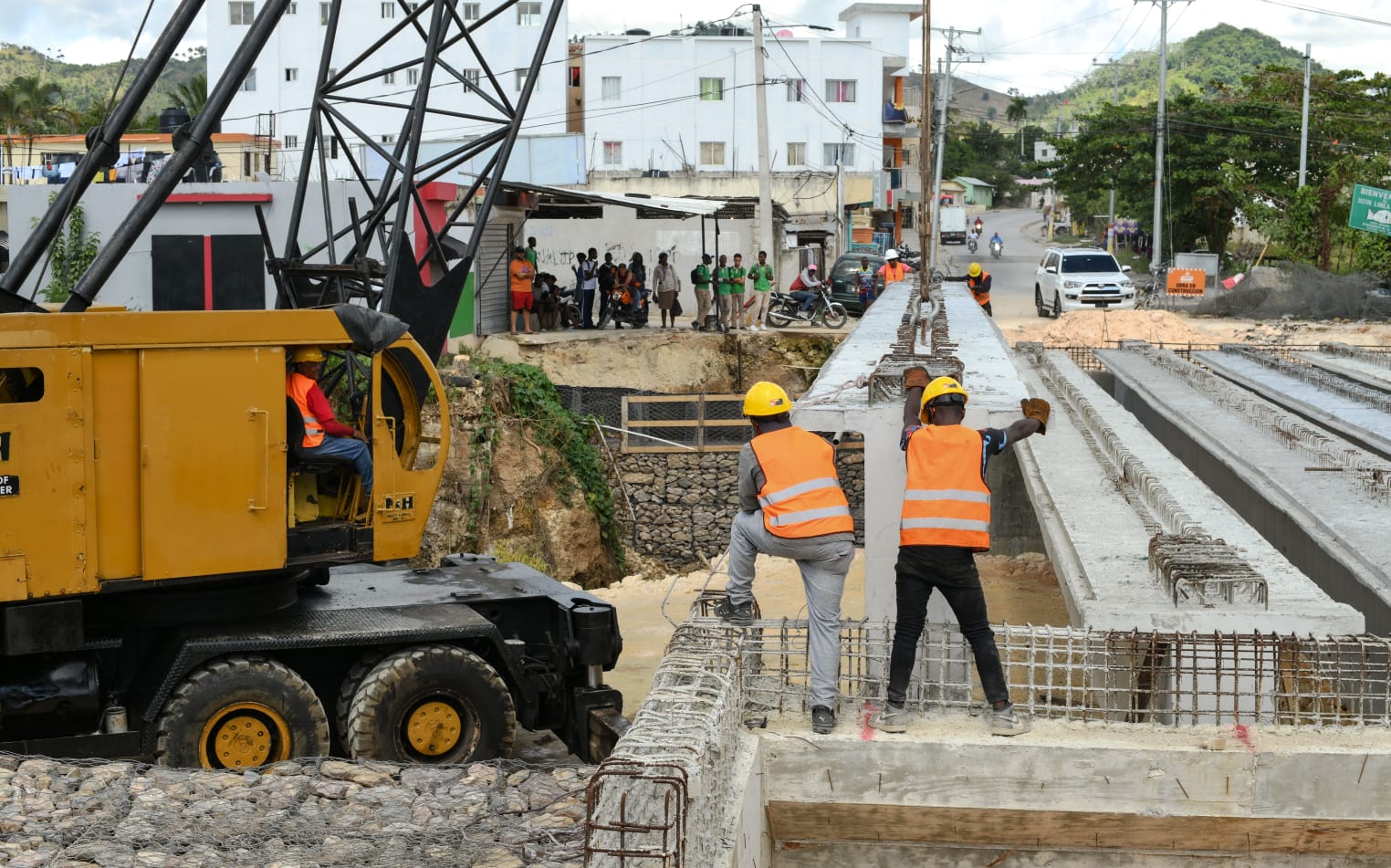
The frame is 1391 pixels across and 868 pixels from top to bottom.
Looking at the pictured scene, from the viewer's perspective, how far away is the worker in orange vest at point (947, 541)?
6566 millimetres

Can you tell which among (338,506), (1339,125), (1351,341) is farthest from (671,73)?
(338,506)

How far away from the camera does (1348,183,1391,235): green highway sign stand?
31406mm

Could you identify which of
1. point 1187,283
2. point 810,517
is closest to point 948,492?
point 810,517

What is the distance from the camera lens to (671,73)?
58719 mm

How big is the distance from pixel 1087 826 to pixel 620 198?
19570 millimetres

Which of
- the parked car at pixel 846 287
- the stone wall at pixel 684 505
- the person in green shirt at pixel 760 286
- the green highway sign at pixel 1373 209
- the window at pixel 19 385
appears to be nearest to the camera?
the window at pixel 19 385

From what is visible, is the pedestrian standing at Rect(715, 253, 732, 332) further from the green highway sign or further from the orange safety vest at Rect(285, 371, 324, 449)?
the orange safety vest at Rect(285, 371, 324, 449)

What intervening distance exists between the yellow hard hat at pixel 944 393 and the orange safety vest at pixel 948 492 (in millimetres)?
163

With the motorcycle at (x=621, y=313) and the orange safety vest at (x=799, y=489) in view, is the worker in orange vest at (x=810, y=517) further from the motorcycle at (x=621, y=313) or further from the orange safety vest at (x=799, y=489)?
the motorcycle at (x=621, y=313)

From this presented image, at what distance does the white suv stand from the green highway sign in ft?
17.6

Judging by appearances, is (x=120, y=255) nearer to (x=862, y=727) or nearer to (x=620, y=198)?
(x=862, y=727)

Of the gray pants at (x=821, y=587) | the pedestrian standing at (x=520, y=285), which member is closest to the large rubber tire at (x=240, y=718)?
the gray pants at (x=821, y=587)

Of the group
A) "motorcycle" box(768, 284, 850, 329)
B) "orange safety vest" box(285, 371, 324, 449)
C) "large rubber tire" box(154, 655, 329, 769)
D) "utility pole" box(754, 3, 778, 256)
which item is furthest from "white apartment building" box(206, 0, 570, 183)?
"large rubber tire" box(154, 655, 329, 769)

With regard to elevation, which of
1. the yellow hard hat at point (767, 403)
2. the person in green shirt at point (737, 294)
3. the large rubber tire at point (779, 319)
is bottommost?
the yellow hard hat at point (767, 403)
